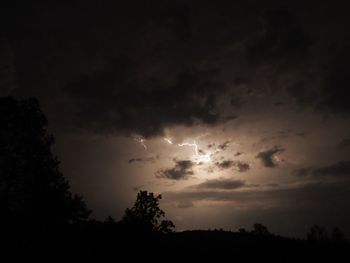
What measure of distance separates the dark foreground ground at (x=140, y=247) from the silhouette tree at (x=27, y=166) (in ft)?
19.4

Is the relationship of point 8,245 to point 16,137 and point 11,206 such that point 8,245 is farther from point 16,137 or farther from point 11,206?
point 16,137

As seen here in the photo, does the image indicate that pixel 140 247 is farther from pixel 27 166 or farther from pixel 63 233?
Result: pixel 27 166

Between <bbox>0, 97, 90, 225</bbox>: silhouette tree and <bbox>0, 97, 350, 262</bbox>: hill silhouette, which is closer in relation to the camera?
<bbox>0, 97, 350, 262</bbox>: hill silhouette

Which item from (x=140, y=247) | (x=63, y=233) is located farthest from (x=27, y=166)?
(x=140, y=247)

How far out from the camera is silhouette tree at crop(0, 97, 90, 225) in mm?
35031

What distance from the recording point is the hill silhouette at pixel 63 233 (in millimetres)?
26219

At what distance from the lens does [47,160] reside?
37.7m

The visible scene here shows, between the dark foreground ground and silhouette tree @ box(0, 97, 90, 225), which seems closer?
the dark foreground ground

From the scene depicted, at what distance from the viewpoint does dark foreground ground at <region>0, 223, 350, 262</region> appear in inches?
960

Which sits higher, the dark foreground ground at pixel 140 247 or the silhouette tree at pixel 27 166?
the silhouette tree at pixel 27 166

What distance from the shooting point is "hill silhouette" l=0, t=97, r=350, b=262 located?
2622 centimetres

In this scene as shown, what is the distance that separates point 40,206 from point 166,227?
26.5 metres

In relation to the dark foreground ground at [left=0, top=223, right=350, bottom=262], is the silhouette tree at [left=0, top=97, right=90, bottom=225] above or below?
above

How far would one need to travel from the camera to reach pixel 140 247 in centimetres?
2906
